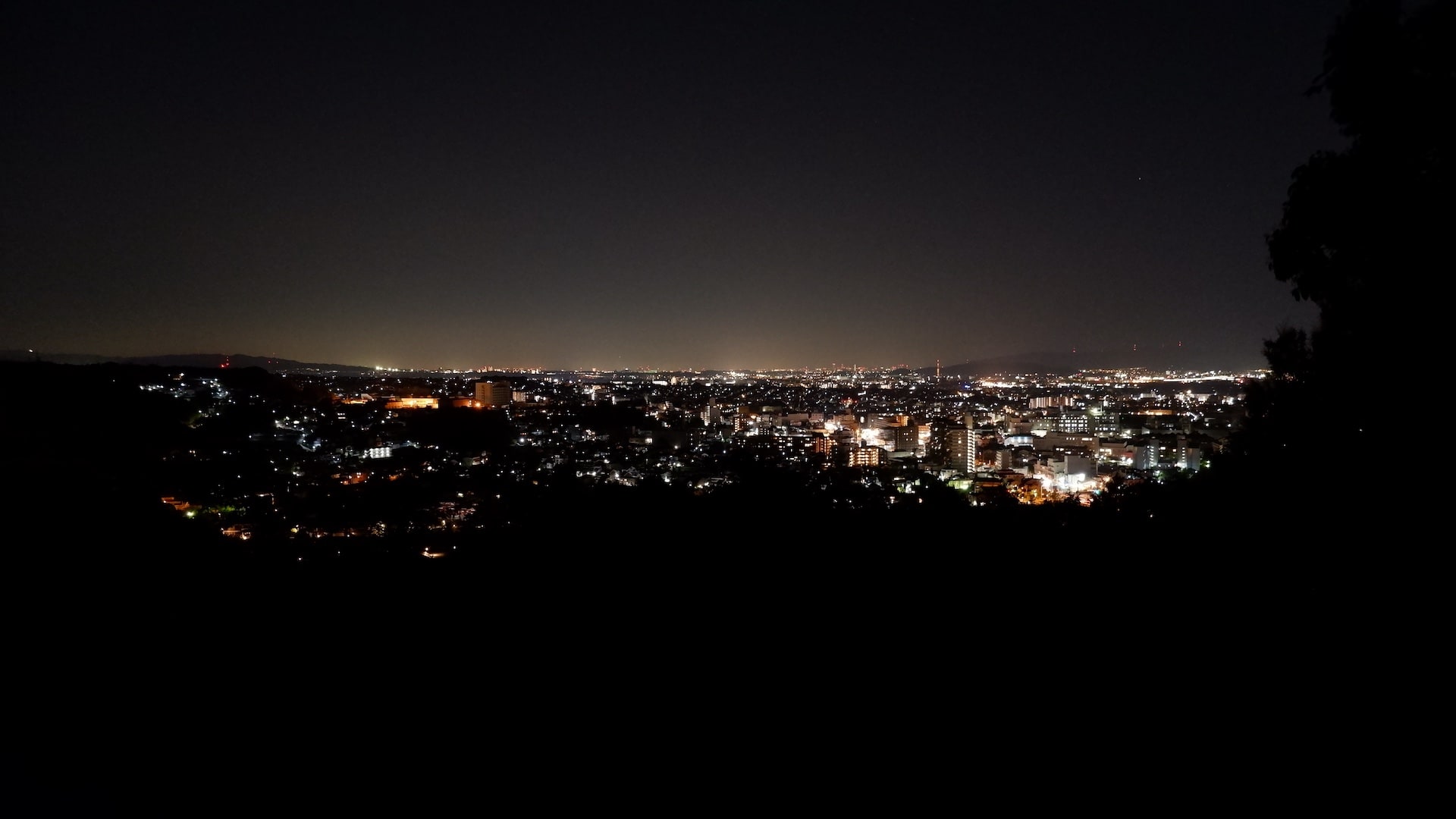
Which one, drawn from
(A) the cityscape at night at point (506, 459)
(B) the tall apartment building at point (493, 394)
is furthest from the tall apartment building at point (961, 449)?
(B) the tall apartment building at point (493, 394)

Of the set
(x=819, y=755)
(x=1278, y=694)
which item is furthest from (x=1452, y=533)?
(x=819, y=755)

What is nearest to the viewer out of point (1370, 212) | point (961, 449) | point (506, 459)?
point (1370, 212)

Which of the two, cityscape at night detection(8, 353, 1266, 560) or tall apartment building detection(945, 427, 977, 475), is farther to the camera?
tall apartment building detection(945, 427, 977, 475)

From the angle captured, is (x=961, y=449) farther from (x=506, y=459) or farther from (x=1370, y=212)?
(x=1370, y=212)

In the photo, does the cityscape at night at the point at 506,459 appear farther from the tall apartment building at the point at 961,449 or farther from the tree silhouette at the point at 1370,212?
the tree silhouette at the point at 1370,212

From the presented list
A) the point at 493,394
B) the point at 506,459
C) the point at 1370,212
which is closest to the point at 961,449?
the point at 506,459

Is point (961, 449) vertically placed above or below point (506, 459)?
below

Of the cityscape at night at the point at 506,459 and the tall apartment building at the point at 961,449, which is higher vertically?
the cityscape at night at the point at 506,459

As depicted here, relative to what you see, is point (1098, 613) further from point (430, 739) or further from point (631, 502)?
point (430, 739)

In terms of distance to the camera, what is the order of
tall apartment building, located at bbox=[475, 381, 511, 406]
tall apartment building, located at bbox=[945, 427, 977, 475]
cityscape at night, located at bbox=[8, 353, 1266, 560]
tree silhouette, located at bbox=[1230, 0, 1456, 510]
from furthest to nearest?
tall apartment building, located at bbox=[475, 381, 511, 406] < tall apartment building, located at bbox=[945, 427, 977, 475] < cityscape at night, located at bbox=[8, 353, 1266, 560] < tree silhouette, located at bbox=[1230, 0, 1456, 510]

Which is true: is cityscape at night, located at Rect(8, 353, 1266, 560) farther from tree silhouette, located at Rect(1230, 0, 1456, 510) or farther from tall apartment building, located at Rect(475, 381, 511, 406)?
tree silhouette, located at Rect(1230, 0, 1456, 510)

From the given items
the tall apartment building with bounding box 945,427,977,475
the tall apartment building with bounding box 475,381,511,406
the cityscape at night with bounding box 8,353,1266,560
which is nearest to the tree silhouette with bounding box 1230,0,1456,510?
the cityscape at night with bounding box 8,353,1266,560
